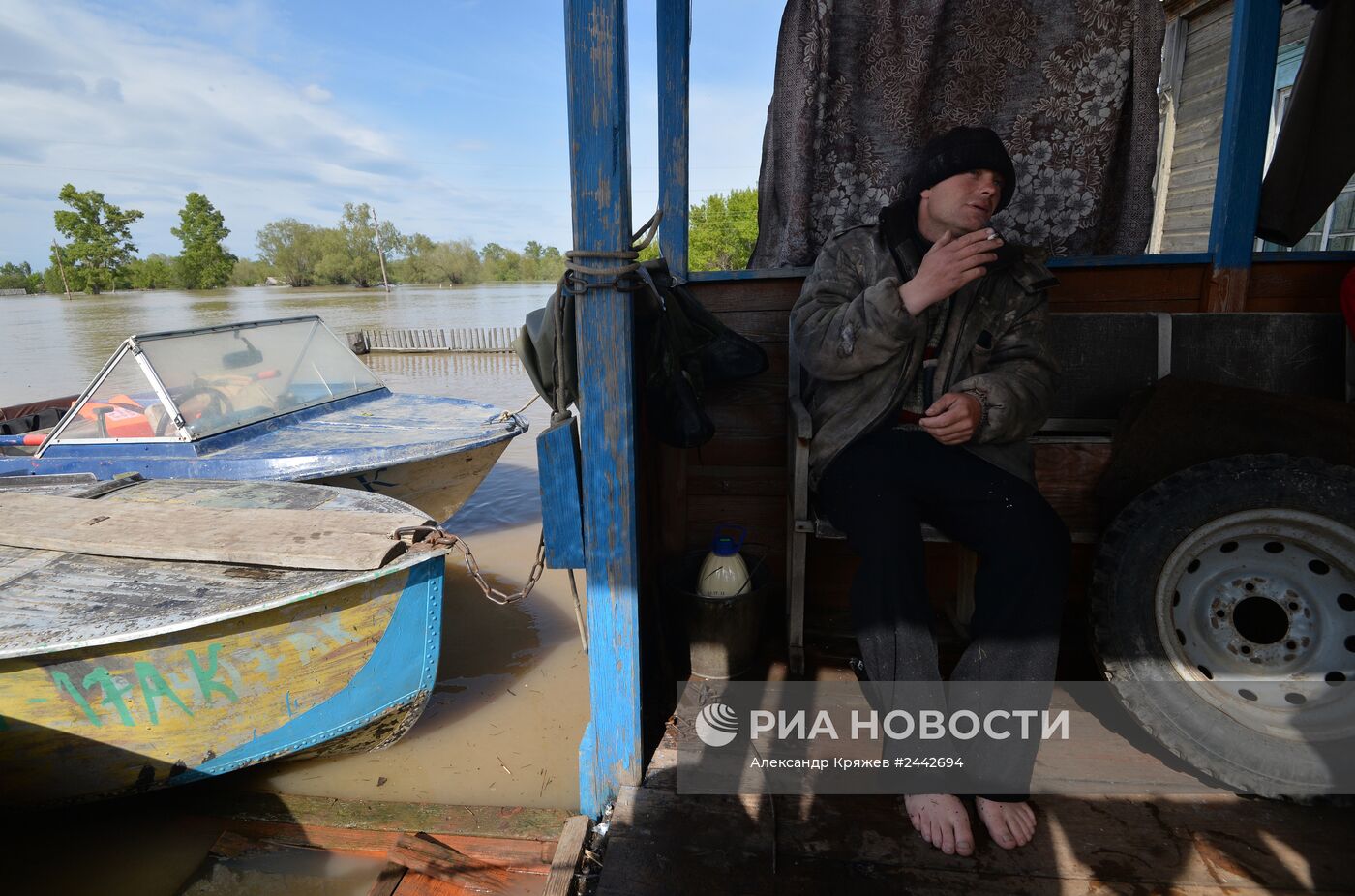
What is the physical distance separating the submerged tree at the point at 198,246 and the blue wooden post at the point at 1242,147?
8389cm

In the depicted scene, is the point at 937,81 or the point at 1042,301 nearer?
the point at 1042,301

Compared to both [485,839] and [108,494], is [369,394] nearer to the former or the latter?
[108,494]

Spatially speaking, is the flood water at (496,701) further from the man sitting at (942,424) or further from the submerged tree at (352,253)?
the submerged tree at (352,253)

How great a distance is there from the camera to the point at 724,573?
2.58 m

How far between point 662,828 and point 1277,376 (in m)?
2.89

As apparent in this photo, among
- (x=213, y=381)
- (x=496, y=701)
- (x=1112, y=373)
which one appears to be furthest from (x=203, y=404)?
(x=1112, y=373)

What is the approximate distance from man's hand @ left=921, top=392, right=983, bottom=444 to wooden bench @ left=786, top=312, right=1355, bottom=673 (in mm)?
411

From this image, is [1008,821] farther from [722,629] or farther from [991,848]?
[722,629]

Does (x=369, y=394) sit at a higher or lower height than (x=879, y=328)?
lower

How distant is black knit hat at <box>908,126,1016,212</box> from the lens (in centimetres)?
204

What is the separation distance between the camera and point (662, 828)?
1773mm

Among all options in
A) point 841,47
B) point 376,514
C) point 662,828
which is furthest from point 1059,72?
point 376,514

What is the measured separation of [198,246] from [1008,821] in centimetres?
8521

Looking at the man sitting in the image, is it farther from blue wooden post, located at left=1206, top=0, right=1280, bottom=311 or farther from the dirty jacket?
blue wooden post, located at left=1206, top=0, right=1280, bottom=311
